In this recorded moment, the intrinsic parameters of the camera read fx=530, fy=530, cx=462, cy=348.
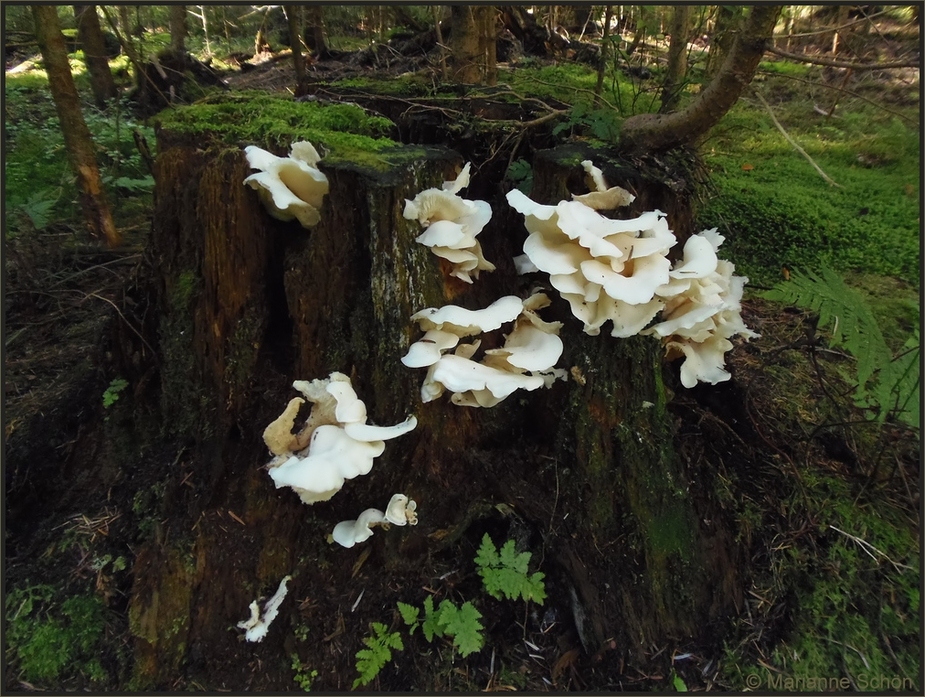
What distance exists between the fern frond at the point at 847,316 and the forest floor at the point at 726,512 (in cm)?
21

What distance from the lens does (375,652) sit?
9.17 feet

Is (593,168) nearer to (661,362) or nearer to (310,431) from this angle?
(661,362)

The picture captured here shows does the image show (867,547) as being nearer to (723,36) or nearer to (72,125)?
(723,36)

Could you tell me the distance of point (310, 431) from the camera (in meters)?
2.77

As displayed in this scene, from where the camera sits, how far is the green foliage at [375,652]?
2.75 meters

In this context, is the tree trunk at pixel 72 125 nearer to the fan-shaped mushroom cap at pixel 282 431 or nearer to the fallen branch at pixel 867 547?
the fan-shaped mushroom cap at pixel 282 431

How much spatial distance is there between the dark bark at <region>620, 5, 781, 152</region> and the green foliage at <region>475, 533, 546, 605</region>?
8.28ft

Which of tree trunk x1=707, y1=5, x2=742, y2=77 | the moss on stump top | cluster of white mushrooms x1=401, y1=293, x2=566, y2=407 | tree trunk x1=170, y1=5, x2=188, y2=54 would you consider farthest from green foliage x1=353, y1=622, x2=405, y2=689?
tree trunk x1=170, y1=5, x2=188, y2=54

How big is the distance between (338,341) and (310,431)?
1.74ft

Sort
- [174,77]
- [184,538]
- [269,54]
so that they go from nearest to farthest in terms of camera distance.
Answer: [184,538] → [174,77] → [269,54]

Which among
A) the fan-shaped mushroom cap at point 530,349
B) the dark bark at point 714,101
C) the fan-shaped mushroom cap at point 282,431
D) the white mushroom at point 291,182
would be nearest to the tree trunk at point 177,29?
the white mushroom at point 291,182

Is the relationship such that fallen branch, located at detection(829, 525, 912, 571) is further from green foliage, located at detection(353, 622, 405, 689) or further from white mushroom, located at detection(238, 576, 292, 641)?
white mushroom, located at detection(238, 576, 292, 641)

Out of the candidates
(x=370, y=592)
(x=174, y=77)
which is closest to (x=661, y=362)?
(x=370, y=592)

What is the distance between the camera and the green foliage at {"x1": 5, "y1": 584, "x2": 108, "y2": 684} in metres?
2.89
